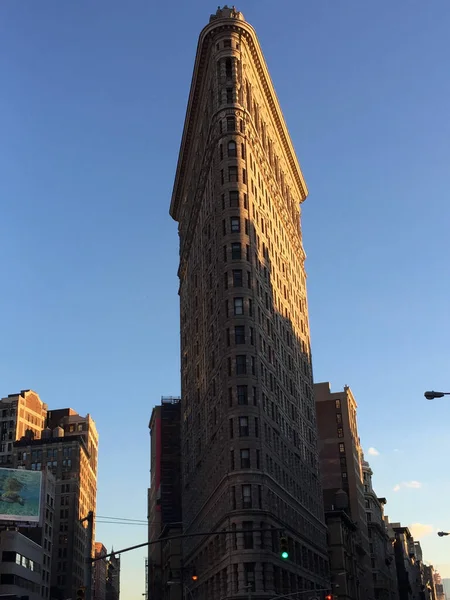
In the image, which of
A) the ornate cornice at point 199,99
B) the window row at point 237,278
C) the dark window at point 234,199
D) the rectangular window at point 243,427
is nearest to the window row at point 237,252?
the window row at point 237,278

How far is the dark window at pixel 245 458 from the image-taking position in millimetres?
88438

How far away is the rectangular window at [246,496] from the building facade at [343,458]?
78.1 meters

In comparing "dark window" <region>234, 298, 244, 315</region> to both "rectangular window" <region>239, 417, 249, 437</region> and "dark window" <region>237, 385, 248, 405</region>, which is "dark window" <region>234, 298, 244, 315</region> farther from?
"rectangular window" <region>239, 417, 249, 437</region>

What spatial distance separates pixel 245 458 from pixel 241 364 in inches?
455

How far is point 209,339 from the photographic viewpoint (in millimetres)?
107688

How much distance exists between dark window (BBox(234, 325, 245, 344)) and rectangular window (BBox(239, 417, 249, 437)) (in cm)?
989

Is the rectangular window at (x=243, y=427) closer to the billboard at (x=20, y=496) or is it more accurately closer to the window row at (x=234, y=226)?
the window row at (x=234, y=226)

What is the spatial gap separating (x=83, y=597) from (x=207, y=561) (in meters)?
72.8

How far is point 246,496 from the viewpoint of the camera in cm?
8681

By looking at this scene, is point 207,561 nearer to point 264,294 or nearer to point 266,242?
point 264,294

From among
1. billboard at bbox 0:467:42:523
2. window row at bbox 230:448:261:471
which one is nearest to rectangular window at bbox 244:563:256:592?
window row at bbox 230:448:261:471

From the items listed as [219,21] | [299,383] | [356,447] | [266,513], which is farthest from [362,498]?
[219,21]

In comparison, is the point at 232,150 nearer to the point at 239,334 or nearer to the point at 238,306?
the point at 238,306

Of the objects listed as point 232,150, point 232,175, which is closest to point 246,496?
point 232,175
